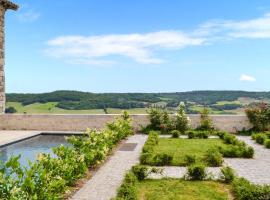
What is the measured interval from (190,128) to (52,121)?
27.6 ft

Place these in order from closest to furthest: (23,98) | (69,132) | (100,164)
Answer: (100,164) < (69,132) < (23,98)

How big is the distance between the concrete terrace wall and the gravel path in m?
6.92

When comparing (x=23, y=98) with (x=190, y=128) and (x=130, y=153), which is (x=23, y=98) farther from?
(x=130, y=153)

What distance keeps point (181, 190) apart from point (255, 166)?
14.7ft

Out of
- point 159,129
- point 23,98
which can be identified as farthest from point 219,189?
point 23,98

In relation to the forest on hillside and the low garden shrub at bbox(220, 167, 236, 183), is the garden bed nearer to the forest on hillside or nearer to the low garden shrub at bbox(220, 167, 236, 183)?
the low garden shrub at bbox(220, 167, 236, 183)

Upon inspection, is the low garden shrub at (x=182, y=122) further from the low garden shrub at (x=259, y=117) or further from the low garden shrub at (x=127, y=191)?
the low garden shrub at (x=127, y=191)

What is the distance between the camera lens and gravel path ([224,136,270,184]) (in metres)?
12.7

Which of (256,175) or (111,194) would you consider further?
(256,175)

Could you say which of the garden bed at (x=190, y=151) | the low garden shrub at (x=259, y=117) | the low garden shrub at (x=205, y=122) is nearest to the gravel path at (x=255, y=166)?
the garden bed at (x=190, y=151)

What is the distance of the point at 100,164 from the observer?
14.7m

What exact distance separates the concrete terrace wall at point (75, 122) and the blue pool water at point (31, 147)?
208 centimetres

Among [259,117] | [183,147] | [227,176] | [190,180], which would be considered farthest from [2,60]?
[227,176]

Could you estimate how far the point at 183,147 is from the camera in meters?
18.9
